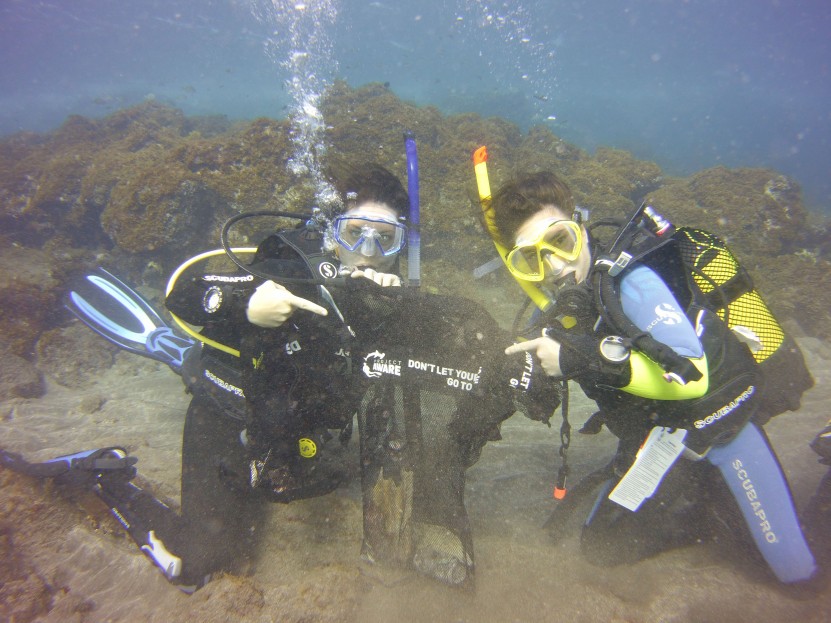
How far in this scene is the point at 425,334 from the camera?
256 centimetres

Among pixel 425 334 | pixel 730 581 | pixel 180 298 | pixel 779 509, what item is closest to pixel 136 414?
pixel 180 298

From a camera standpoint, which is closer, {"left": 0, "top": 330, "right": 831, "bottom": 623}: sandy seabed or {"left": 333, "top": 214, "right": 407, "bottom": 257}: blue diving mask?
{"left": 0, "top": 330, "right": 831, "bottom": 623}: sandy seabed

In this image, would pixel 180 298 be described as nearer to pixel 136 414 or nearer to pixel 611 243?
pixel 611 243

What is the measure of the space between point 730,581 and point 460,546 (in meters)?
2.07

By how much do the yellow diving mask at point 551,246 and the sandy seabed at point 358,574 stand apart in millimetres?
2237

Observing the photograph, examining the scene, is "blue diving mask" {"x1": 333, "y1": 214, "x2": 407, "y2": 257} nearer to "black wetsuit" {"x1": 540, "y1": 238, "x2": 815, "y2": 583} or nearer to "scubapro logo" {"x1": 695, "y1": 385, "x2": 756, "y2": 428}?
"black wetsuit" {"x1": 540, "y1": 238, "x2": 815, "y2": 583}

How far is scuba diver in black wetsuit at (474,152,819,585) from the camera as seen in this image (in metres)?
2.11

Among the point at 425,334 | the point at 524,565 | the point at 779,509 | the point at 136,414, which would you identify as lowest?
the point at 136,414

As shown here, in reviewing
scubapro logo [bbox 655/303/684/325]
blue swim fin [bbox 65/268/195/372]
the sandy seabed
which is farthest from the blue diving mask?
blue swim fin [bbox 65/268/195/372]

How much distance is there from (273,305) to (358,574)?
202cm

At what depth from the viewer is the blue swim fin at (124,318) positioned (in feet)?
19.3

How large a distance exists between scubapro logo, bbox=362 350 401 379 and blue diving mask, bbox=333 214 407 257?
3.32 feet

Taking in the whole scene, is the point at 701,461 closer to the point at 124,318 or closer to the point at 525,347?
the point at 525,347

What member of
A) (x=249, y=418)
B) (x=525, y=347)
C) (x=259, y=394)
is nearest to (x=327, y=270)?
(x=259, y=394)
